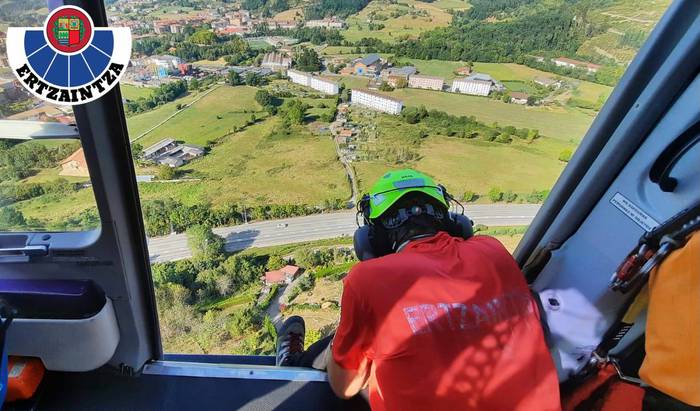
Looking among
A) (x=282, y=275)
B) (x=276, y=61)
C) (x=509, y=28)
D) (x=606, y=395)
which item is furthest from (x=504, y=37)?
(x=282, y=275)

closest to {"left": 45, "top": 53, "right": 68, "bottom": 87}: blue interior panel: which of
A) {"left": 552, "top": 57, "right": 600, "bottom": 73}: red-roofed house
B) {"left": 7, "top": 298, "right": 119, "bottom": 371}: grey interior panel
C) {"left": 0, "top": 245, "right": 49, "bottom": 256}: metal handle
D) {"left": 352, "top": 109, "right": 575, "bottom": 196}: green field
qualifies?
{"left": 0, "top": 245, "right": 49, "bottom": 256}: metal handle

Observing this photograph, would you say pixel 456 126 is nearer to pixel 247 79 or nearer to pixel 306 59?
pixel 306 59

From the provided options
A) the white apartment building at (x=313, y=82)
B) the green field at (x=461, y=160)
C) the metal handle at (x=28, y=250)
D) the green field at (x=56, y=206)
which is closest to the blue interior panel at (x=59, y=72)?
the green field at (x=56, y=206)

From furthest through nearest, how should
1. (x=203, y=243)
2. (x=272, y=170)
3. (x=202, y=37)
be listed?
(x=272, y=170)
(x=203, y=243)
(x=202, y=37)

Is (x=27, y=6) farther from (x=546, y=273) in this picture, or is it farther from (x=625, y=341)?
(x=625, y=341)

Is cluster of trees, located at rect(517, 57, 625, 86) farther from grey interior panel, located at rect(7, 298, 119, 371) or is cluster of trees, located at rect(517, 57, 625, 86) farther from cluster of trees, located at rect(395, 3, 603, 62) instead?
grey interior panel, located at rect(7, 298, 119, 371)

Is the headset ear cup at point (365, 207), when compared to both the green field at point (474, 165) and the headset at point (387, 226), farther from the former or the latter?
the green field at point (474, 165)
